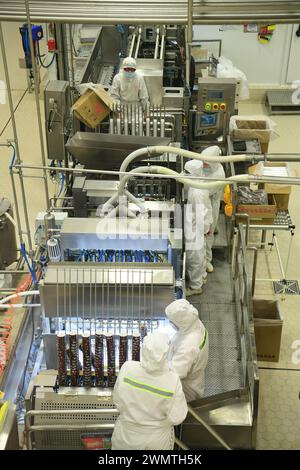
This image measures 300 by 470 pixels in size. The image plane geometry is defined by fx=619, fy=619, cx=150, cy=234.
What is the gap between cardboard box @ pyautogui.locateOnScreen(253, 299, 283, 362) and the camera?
4.61m

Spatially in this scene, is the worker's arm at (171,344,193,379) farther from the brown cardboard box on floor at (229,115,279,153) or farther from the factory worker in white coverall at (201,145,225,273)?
the brown cardboard box on floor at (229,115,279,153)

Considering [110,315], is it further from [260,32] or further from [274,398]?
[260,32]

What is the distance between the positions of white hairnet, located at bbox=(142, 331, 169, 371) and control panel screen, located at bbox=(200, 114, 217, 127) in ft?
10.4

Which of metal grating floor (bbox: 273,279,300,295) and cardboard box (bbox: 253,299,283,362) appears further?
metal grating floor (bbox: 273,279,300,295)

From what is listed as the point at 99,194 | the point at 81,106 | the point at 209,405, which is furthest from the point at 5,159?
the point at 209,405

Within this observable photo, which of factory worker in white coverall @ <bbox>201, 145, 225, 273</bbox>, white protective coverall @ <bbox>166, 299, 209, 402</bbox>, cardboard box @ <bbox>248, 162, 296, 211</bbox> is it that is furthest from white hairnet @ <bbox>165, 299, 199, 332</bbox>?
cardboard box @ <bbox>248, 162, 296, 211</bbox>

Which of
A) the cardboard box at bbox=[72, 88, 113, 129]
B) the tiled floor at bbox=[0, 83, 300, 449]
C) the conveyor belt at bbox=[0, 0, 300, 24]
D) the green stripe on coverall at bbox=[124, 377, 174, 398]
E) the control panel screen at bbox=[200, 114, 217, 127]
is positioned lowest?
the tiled floor at bbox=[0, 83, 300, 449]

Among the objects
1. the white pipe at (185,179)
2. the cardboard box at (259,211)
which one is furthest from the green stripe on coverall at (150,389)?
the cardboard box at (259,211)

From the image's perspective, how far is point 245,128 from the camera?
252 inches

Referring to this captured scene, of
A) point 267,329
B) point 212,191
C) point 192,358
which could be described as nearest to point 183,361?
→ point 192,358

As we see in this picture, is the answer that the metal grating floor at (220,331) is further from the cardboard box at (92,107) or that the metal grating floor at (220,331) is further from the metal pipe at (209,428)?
the cardboard box at (92,107)

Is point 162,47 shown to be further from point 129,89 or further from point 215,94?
point 215,94
